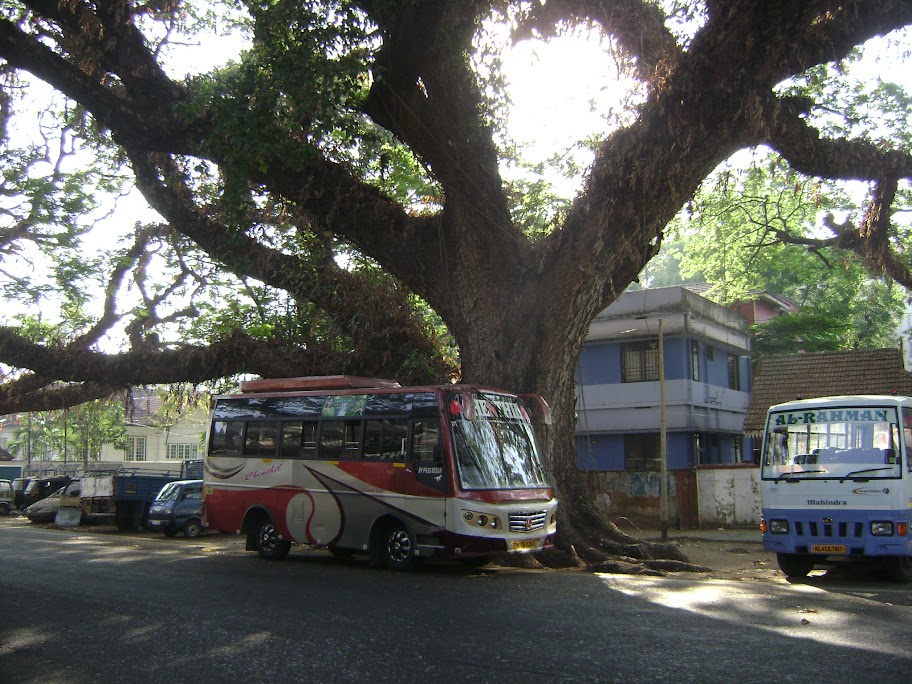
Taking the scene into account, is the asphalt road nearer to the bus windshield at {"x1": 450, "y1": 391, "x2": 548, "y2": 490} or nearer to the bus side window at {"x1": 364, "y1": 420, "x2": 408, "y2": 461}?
the bus windshield at {"x1": 450, "y1": 391, "x2": 548, "y2": 490}

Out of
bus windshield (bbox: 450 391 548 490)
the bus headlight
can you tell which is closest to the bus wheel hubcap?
the bus headlight

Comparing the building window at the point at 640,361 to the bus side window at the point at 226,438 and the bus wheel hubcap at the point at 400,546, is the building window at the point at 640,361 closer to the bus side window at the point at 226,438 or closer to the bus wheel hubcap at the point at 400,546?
the bus side window at the point at 226,438

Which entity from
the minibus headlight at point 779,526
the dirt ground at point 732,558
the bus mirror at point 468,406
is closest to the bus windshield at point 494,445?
the bus mirror at point 468,406

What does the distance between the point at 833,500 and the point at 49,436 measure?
50.4 meters

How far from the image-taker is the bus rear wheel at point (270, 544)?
14.5 meters

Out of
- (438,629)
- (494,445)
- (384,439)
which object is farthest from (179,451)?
(438,629)

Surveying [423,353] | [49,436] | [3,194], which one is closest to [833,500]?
[423,353]

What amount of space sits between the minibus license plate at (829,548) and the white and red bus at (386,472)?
12.1 feet

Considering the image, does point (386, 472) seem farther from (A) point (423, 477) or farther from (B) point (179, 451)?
(B) point (179, 451)

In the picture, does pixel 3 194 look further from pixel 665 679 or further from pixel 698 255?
pixel 665 679

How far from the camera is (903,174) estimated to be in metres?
15.4

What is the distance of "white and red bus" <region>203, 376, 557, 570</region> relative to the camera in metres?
12.1

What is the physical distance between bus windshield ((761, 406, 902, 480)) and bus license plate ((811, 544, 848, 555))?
0.95 m

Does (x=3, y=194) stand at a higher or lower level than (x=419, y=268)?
higher
